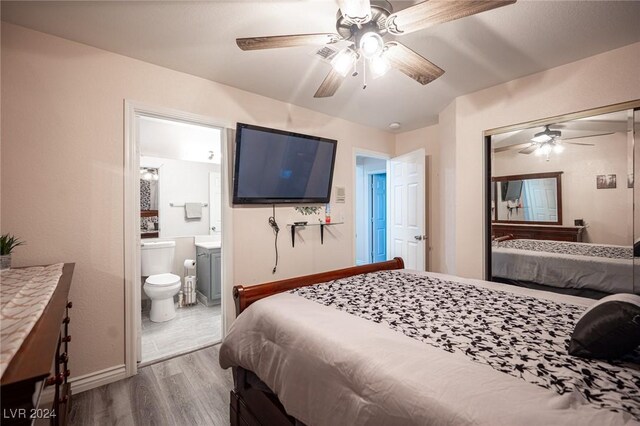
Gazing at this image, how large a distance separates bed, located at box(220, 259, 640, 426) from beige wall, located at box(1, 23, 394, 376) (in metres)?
1.10

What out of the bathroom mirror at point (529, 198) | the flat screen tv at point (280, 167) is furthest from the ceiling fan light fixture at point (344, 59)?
the bathroom mirror at point (529, 198)

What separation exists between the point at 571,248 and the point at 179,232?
442cm

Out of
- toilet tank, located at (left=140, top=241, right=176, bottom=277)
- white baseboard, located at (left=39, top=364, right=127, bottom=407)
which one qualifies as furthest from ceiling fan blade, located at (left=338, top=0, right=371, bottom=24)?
toilet tank, located at (left=140, top=241, right=176, bottom=277)

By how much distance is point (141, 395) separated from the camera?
1.96 metres

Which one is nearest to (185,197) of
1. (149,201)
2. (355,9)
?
(149,201)

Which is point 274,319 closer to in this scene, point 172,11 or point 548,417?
point 548,417

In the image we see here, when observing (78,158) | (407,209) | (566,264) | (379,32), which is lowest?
(566,264)

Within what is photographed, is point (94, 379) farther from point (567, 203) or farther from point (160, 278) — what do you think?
point (567, 203)

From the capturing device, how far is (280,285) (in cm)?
195

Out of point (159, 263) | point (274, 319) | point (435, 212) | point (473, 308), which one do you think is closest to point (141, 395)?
point (274, 319)

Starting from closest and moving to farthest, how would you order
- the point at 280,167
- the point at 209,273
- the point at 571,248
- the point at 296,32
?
the point at 296,32 → the point at 571,248 → the point at 280,167 → the point at 209,273

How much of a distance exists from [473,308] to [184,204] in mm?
3829

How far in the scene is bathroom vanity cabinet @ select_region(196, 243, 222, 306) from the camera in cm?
366

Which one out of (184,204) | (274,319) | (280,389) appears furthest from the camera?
(184,204)
